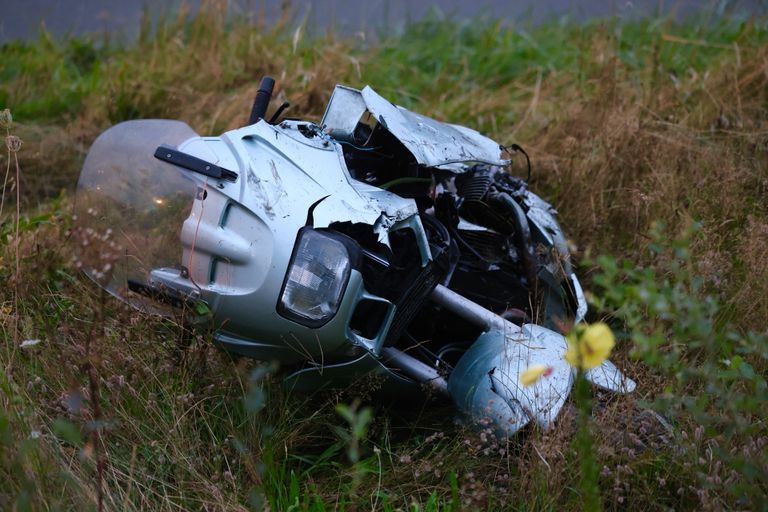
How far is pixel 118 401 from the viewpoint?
2729mm

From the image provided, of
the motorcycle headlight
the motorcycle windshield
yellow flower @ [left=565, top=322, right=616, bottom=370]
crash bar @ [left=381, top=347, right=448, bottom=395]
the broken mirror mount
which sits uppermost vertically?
yellow flower @ [left=565, top=322, right=616, bottom=370]

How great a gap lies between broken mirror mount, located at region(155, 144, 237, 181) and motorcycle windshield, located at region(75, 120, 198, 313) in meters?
0.13

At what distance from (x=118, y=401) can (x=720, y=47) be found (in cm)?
469

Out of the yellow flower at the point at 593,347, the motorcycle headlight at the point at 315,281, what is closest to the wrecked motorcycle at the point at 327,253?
the motorcycle headlight at the point at 315,281

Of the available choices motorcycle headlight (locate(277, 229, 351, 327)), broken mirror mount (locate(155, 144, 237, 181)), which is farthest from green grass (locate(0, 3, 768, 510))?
broken mirror mount (locate(155, 144, 237, 181))

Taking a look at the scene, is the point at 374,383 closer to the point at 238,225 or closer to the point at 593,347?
the point at 238,225

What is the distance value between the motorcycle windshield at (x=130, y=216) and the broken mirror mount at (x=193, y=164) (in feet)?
0.43

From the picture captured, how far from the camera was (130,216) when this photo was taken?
2869mm

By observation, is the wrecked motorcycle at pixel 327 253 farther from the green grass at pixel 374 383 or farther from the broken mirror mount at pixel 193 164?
the green grass at pixel 374 383

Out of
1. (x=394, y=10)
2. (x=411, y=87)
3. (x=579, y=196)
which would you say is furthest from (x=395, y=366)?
(x=394, y=10)

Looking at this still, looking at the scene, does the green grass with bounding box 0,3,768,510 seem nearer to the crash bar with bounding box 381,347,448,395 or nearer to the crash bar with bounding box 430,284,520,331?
the crash bar with bounding box 381,347,448,395

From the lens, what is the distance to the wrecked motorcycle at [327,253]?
2.47 meters

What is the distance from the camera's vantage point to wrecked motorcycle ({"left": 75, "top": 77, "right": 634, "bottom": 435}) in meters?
2.47

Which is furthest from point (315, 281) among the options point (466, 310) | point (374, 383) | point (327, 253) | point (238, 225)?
point (466, 310)
